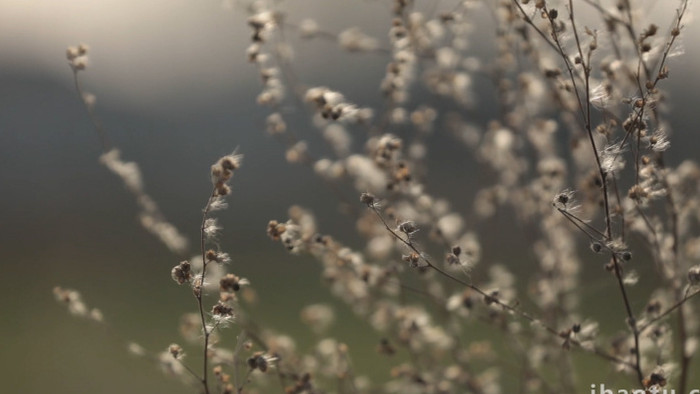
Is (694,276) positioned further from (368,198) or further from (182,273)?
(182,273)

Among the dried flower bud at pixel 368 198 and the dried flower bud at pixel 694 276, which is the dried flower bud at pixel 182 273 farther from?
the dried flower bud at pixel 694 276

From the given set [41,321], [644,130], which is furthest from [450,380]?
[41,321]

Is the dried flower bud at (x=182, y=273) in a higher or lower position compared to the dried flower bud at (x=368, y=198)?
lower

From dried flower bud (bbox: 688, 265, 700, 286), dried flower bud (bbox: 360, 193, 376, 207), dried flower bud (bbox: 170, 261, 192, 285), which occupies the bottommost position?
dried flower bud (bbox: 170, 261, 192, 285)

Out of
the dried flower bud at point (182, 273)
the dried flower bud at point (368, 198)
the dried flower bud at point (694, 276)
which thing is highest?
the dried flower bud at point (368, 198)

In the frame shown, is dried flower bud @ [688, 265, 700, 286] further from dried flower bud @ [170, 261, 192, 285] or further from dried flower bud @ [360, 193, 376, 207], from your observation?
dried flower bud @ [170, 261, 192, 285]

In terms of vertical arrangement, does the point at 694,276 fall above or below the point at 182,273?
above

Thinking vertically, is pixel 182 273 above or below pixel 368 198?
below

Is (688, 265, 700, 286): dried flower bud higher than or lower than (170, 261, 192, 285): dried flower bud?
higher

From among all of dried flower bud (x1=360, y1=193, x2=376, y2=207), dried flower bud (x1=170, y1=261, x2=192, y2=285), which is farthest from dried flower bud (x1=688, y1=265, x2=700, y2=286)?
dried flower bud (x1=170, y1=261, x2=192, y2=285)

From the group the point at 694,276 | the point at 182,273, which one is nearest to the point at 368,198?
the point at 182,273

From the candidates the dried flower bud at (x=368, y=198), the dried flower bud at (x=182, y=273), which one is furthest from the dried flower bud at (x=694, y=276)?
the dried flower bud at (x=182, y=273)

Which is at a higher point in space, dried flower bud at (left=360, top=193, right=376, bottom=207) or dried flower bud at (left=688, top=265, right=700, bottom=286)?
dried flower bud at (left=360, top=193, right=376, bottom=207)
